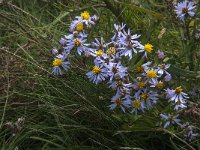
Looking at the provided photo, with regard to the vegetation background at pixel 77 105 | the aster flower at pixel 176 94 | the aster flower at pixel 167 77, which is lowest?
the vegetation background at pixel 77 105

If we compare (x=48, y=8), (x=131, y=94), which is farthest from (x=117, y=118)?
(x=48, y=8)

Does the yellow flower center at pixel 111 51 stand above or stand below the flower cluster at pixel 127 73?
above

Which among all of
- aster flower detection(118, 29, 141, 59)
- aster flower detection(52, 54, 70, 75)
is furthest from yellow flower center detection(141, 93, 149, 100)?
aster flower detection(52, 54, 70, 75)

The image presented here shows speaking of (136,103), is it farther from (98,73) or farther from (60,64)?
(60,64)

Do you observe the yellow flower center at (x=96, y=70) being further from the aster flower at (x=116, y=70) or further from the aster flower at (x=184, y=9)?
the aster flower at (x=184, y=9)

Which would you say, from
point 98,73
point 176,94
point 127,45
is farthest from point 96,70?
point 176,94

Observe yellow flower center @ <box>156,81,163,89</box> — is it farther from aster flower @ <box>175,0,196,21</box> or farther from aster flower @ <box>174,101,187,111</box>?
aster flower @ <box>175,0,196,21</box>

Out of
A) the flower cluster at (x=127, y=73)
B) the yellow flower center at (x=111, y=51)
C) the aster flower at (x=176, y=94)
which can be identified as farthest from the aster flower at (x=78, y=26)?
the aster flower at (x=176, y=94)
